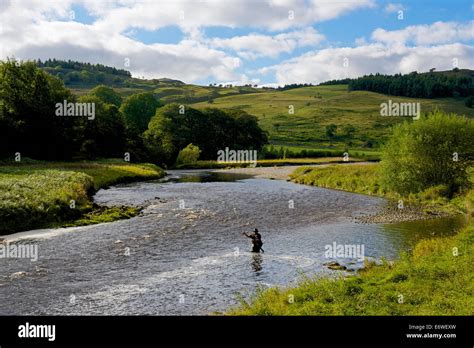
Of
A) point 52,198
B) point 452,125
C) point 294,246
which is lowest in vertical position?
point 294,246

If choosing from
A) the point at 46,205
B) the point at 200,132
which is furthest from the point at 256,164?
the point at 46,205

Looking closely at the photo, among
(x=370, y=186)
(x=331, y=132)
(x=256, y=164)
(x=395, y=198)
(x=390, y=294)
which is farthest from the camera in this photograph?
(x=331, y=132)

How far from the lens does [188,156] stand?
136000 millimetres

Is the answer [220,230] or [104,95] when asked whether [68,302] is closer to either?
[220,230]

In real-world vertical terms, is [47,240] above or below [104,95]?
below

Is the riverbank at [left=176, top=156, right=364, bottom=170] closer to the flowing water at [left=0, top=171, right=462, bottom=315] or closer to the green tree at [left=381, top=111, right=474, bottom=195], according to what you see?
the green tree at [left=381, top=111, right=474, bottom=195]

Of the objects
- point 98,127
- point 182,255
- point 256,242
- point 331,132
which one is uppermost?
point 331,132

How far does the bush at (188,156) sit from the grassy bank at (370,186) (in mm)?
48244

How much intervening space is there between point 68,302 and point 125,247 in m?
10.9

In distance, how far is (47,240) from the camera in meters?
32.0

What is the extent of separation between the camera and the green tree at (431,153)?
5303 cm

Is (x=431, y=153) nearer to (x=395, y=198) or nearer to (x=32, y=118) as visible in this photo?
(x=395, y=198)

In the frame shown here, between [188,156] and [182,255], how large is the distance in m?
107
